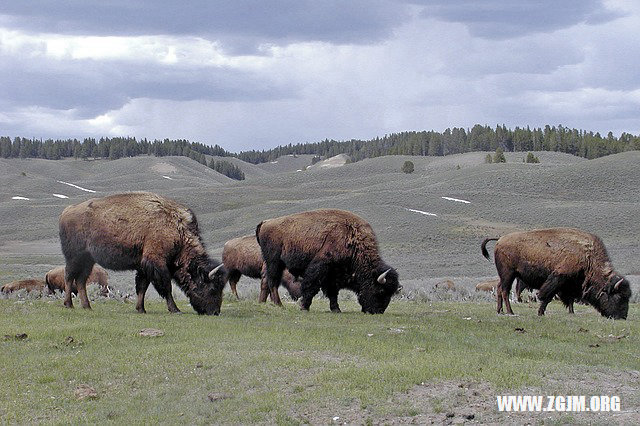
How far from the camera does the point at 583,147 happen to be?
7510 inches

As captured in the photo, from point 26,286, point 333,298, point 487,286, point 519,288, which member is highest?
point 333,298

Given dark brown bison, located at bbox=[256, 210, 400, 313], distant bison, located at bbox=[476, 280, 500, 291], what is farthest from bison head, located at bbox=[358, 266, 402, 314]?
distant bison, located at bbox=[476, 280, 500, 291]

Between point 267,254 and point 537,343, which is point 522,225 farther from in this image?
point 537,343

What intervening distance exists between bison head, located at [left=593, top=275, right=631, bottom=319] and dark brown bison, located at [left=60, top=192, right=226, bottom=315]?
31.3 ft

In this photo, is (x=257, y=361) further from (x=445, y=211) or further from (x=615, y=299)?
(x=445, y=211)

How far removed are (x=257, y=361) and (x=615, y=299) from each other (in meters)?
11.4

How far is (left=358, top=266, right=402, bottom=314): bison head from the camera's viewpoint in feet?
61.2

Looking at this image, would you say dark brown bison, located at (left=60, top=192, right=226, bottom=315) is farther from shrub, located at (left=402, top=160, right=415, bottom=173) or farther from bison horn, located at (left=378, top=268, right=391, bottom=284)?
shrub, located at (left=402, top=160, right=415, bottom=173)

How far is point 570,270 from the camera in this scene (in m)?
19.6

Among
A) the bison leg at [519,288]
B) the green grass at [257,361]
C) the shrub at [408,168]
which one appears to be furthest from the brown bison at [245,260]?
the shrub at [408,168]

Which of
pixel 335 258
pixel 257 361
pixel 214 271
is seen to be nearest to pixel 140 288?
pixel 214 271

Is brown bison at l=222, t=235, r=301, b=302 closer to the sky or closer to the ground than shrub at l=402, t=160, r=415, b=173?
closer to the ground

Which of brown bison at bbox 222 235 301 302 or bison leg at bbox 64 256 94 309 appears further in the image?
brown bison at bbox 222 235 301 302

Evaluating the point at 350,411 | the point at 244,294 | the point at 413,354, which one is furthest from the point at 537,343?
the point at 244,294
